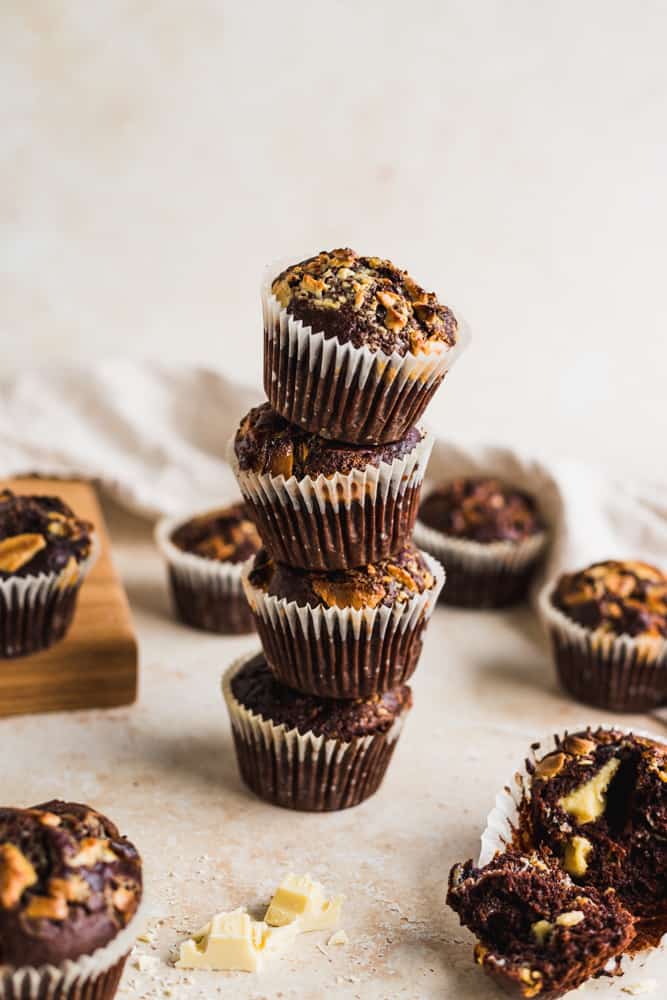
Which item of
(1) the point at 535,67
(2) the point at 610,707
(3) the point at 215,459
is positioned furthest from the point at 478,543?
(1) the point at 535,67

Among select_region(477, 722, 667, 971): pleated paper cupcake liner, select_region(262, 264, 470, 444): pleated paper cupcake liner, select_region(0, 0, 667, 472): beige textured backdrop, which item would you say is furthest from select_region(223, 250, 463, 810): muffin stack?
Answer: select_region(0, 0, 667, 472): beige textured backdrop

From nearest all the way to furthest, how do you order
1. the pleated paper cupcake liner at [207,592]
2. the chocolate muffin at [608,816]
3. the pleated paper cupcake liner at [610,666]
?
the chocolate muffin at [608,816], the pleated paper cupcake liner at [610,666], the pleated paper cupcake liner at [207,592]

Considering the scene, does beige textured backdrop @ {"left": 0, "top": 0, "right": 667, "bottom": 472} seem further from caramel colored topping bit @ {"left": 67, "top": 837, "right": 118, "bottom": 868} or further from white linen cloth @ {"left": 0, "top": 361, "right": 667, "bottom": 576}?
caramel colored topping bit @ {"left": 67, "top": 837, "right": 118, "bottom": 868}

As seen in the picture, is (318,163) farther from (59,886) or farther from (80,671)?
(59,886)

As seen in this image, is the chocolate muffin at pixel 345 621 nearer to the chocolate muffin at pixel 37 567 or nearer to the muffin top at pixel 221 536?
the chocolate muffin at pixel 37 567

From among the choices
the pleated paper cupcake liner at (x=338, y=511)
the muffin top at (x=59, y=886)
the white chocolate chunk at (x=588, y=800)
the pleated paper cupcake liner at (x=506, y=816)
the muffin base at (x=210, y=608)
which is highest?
the pleated paper cupcake liner at (x=338, y=511)

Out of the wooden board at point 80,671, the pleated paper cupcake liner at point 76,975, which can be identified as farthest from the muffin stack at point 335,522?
the pleated paper cupcake liner at point 76,975
